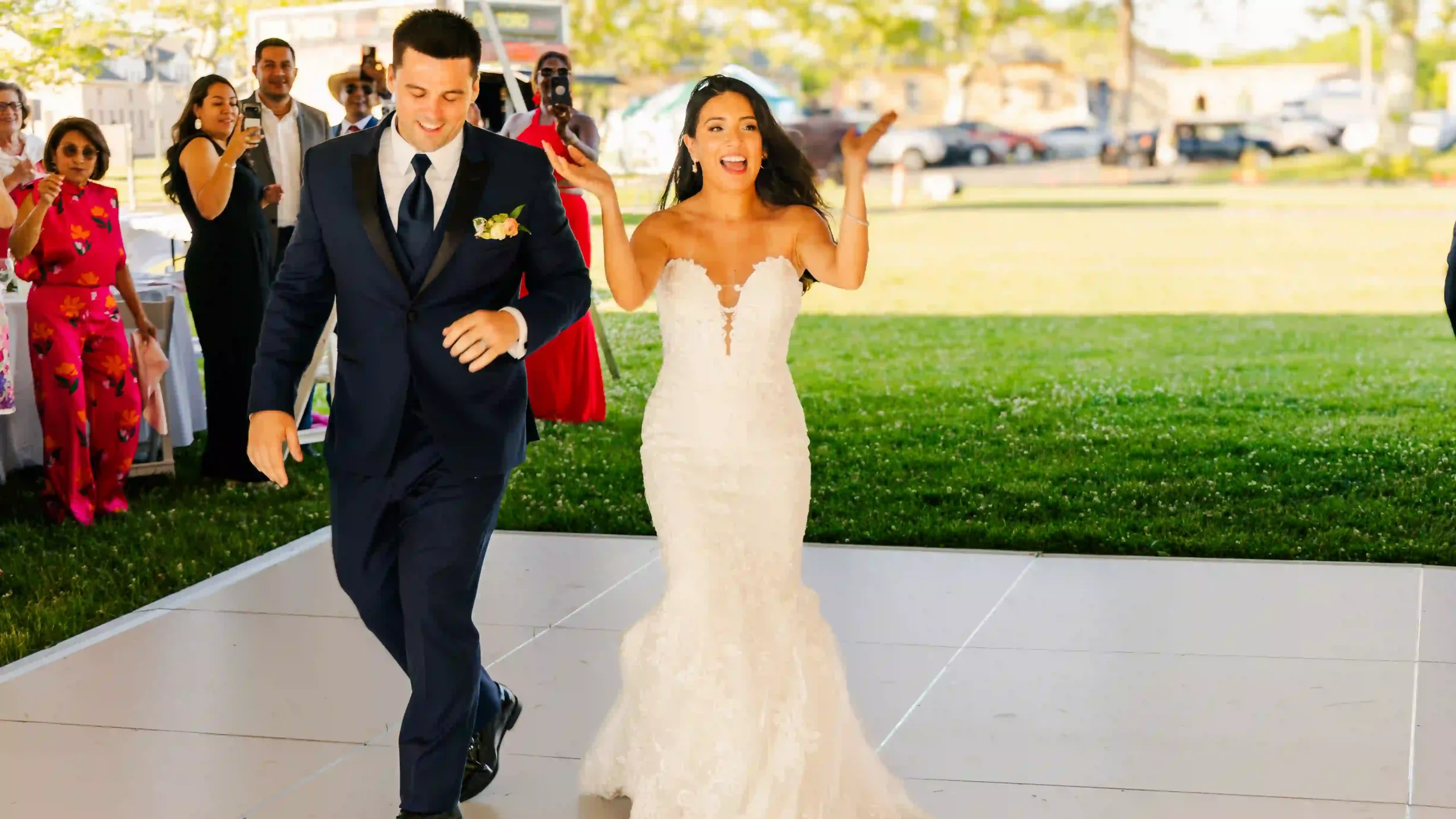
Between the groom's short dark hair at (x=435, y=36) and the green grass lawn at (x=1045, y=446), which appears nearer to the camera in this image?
the groom's short dark hair at (x=435, y=36)

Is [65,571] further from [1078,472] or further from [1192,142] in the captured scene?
[1192,142]

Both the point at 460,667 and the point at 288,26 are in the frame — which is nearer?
the point at 460,667

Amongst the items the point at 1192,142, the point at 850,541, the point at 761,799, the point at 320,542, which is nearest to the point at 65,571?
the point at 320,542

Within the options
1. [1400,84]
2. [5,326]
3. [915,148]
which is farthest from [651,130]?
[5,326]

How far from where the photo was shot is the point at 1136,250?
2609 centimetres

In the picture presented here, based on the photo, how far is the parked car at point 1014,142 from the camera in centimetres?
5088

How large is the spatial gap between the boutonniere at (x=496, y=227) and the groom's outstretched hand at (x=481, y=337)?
181 millimetres

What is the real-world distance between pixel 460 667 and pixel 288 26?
10447 mm

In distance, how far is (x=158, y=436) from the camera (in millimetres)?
9656

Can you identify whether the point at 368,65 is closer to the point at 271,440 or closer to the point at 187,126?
Answer: the point at 187,126

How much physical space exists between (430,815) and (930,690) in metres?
2.03

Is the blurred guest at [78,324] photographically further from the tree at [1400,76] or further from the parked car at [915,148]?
the parked car at [915,148]

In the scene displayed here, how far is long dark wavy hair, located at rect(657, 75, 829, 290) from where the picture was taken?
4227 mm

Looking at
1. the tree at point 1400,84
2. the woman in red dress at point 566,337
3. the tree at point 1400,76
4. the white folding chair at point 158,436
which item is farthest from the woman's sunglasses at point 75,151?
the tree at point 1400,84
